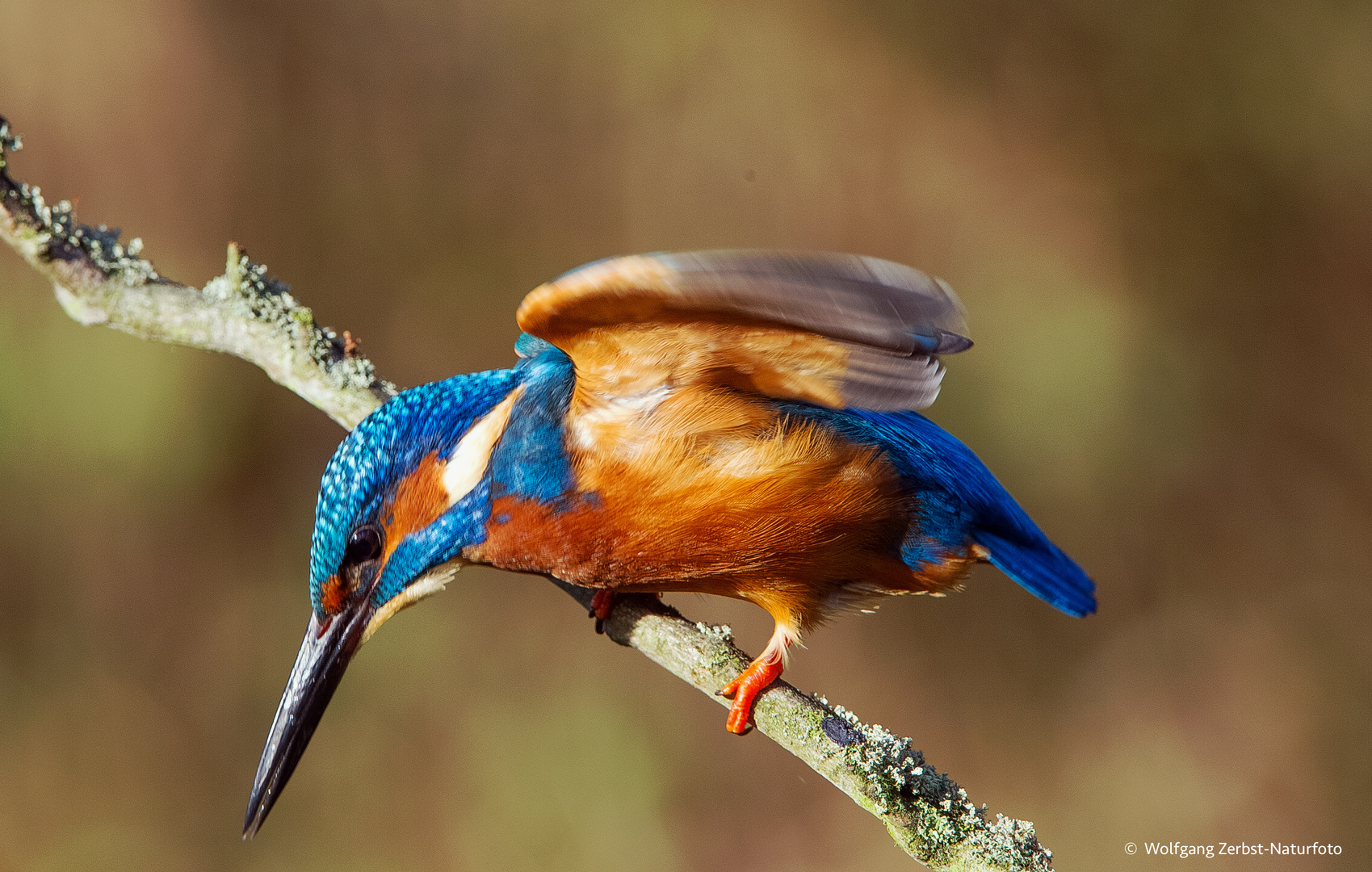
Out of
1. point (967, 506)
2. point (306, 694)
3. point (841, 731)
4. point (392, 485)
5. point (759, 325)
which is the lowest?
point (306, 694)

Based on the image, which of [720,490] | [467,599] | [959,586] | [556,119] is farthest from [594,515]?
[556,119]

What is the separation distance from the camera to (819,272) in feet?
3.80

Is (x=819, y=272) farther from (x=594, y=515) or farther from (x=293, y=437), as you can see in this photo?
(x=293, y=437)

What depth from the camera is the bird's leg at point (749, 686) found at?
159cm

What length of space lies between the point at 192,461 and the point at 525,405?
2.02m

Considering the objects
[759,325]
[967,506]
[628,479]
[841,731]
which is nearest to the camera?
[759,325]

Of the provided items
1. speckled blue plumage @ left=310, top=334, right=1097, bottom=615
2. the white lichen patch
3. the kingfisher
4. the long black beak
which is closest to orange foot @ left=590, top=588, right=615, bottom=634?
the kingfisher

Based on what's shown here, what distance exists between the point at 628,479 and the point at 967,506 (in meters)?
0.67

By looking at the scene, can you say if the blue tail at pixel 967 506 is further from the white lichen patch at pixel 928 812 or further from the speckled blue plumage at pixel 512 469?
the white lichen patch at pixel 928 812

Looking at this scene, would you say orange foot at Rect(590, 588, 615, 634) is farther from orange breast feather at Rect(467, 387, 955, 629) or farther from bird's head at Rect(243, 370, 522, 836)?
bird's head at Rect(243, 370, 522, 836)

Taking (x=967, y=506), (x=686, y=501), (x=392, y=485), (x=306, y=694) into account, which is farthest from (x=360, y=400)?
(x=967, y=506)

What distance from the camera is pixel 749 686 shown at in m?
1.60

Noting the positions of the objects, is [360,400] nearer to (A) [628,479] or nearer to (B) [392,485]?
(B) [392,485]

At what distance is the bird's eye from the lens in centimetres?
155
